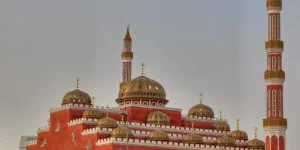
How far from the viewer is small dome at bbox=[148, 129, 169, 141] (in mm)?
68375

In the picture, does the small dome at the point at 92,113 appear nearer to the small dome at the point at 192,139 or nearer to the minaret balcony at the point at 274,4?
the small dome at the point at 192,139

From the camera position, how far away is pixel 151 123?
71.6m

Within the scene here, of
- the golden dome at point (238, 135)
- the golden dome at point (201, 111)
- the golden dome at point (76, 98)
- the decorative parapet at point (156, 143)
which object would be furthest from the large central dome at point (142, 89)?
the golden dome at point (238, 135)

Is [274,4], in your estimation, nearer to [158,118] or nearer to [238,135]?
[158,118]

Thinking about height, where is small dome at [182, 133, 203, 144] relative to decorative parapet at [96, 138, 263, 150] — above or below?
above

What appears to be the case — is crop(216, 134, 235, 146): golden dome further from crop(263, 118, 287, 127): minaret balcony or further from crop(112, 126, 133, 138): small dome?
crop(112, 126, 133, 138): small dome

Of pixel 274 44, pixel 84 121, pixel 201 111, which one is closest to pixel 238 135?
pixel 201 111

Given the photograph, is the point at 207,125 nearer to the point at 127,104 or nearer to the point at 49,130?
the point at 127,104

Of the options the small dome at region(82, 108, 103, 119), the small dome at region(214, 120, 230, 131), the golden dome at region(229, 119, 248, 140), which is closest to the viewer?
the small dome at region(82, 108, 103, 119)

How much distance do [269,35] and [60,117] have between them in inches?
636

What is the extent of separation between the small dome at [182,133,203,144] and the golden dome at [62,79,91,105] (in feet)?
24.5

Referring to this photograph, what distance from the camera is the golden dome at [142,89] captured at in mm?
73188

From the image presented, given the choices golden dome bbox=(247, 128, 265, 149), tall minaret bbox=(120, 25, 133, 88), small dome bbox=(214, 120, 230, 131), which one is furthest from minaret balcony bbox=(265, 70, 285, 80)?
tall minaret bbox=(120, 25, 133, 88)

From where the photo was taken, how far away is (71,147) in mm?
70625
